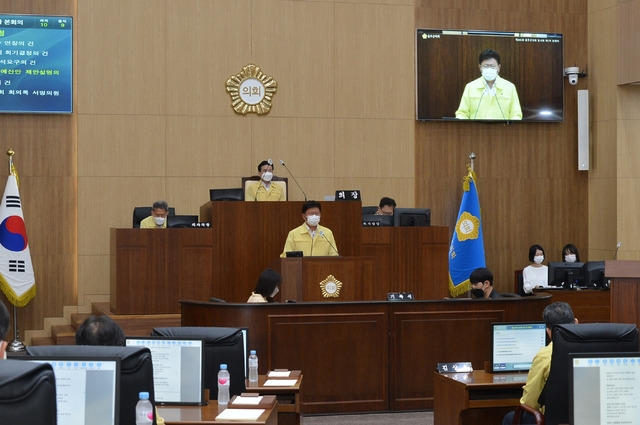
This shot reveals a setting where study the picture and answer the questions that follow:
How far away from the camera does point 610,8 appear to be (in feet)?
45.1

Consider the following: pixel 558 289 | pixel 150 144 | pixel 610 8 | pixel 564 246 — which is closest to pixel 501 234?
pixel 564 246

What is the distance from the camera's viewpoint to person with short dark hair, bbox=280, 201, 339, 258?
31.6 ft

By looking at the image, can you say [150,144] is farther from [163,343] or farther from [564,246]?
[163,343]

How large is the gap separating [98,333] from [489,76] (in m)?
10.5

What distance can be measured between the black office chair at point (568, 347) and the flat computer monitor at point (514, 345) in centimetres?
140

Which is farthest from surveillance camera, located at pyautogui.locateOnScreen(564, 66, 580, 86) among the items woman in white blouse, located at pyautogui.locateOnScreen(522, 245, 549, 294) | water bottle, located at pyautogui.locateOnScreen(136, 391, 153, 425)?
water bottle, located at pyautogui.locateOnScreen(136, 391, 153, 425)

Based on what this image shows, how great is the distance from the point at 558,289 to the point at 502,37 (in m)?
3.94

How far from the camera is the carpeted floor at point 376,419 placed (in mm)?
8156

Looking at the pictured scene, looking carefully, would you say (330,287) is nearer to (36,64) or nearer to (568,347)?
(568,347)

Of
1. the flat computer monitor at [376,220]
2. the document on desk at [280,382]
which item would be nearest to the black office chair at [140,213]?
the flat computer monitor at [376,220]

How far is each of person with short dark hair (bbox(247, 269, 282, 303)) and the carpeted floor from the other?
1.06 metres

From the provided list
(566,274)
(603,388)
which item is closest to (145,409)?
(603,388)

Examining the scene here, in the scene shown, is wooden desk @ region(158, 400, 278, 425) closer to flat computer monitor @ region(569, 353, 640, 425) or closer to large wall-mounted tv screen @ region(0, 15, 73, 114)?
flat computer monitor @ region(569, 353, 640, 425)

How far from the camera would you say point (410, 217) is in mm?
11258
